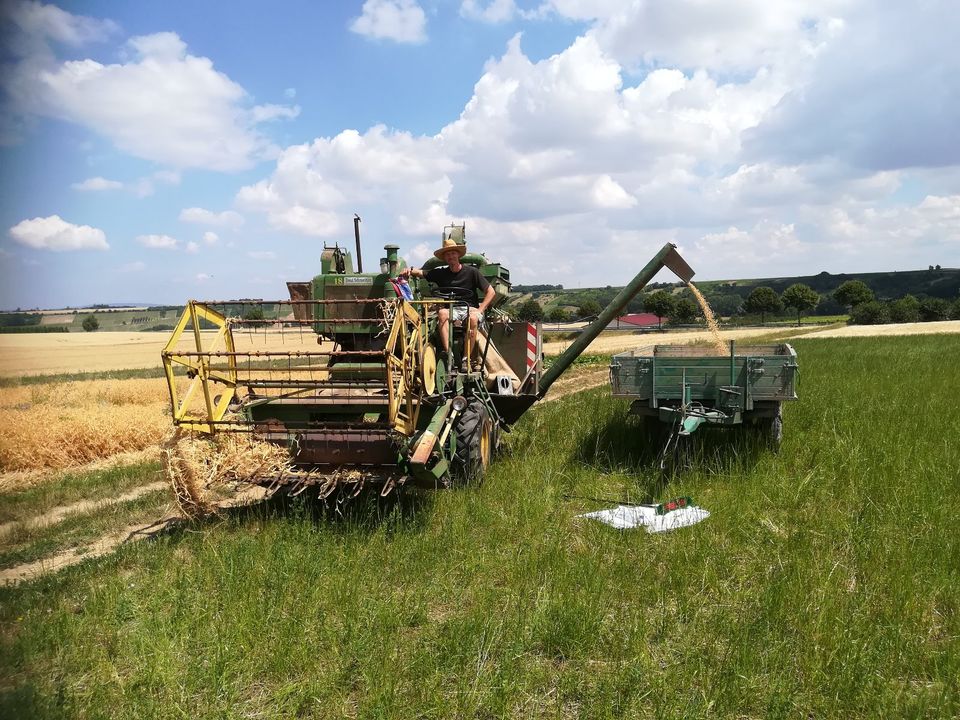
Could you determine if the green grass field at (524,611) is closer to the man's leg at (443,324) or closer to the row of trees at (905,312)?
the man's leg at (443,324)

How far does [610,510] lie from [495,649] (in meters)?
2.58

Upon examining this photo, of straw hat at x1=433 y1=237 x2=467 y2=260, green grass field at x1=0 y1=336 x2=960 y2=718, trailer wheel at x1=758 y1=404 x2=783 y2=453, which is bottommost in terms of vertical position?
green grass field at x1=0 y1=336 x2=960 y2=718

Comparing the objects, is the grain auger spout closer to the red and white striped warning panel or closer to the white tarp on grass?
the red and white striped warning panel

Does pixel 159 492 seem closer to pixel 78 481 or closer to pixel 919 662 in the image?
pixel 78 481

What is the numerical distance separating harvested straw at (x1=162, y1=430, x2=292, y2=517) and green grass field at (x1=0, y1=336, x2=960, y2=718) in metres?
0.45

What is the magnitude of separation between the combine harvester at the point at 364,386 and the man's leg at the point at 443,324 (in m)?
0.07

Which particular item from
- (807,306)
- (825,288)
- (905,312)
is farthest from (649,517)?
(825,288)

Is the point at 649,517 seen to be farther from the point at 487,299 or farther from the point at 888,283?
the point at 888,283

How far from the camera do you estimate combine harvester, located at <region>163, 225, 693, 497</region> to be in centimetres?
552

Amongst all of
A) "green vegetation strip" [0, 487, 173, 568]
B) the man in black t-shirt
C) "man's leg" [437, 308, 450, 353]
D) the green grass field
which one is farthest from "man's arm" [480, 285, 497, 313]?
"green vegetation strip" [0, 487, 173, 568]

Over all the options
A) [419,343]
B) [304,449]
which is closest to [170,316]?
[304,449]

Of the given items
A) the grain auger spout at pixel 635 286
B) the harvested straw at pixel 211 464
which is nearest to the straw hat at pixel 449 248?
the grain auger spout at pixel 635 286

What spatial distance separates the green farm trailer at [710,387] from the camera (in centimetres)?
694

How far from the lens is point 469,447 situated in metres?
6.28
